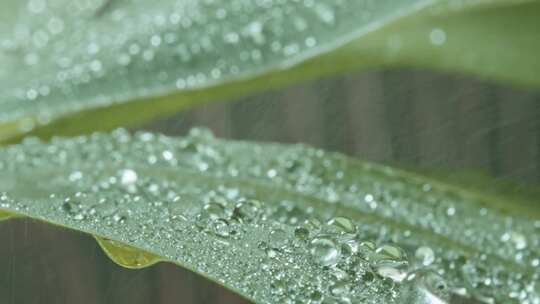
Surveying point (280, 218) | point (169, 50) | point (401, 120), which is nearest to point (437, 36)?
point (401, 120)

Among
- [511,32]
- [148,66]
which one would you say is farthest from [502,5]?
[148,66]

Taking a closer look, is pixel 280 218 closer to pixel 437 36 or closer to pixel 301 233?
pixel 301 233

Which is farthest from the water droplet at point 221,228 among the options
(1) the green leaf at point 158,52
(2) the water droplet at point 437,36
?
(2) the water droplet at point 437,36

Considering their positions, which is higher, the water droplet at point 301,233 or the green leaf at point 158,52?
the green leaf at point 158,52

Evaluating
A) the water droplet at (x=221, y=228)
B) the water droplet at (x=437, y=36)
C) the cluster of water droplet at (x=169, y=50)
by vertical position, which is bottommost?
the water droplet at (x=221, y=228)

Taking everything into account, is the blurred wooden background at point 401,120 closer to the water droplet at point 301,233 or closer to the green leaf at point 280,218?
the green leaf at point 280,218

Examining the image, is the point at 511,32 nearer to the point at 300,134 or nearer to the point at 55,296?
the point at 300,134
